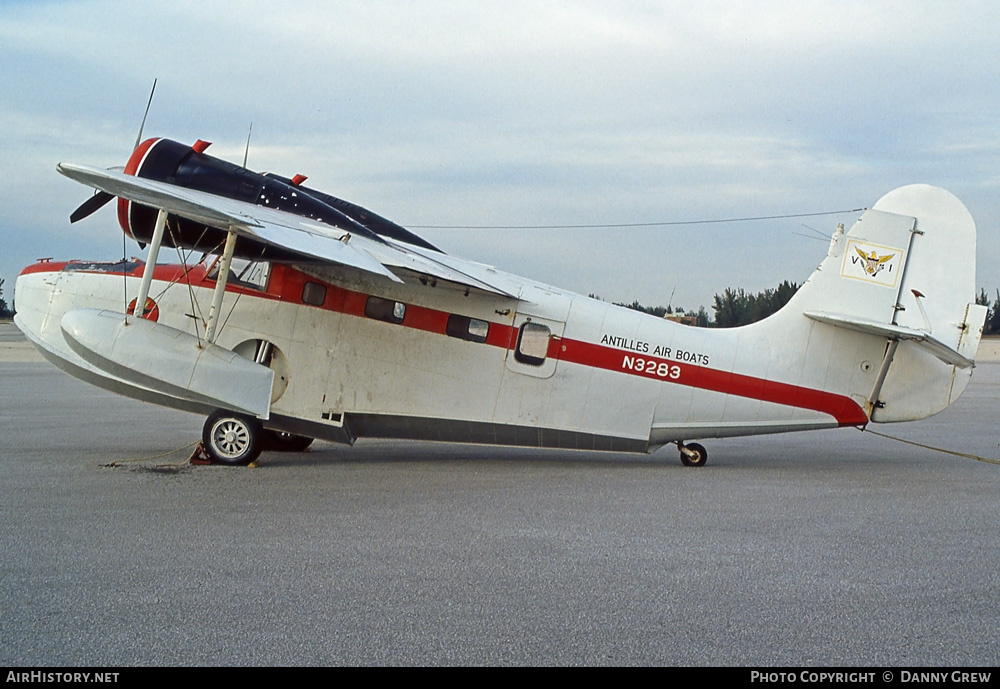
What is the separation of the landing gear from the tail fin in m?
2.38

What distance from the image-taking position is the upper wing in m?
9.00

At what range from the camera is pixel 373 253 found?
34.4 ft

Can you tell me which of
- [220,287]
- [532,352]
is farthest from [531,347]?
[220,287]

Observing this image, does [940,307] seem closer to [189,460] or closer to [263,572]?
[263,572]

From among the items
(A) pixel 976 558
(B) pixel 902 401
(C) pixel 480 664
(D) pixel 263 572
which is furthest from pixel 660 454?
(C) pixel 480 664

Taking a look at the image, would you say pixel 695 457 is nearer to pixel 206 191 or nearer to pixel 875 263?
pixel 875 263

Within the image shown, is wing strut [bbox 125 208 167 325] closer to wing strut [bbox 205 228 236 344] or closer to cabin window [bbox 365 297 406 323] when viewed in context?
wing strut [bbox 205 228 236 344]

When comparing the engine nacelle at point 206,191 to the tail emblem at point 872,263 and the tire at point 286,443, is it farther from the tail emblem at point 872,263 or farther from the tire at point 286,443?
the tail emblem at point 872,263

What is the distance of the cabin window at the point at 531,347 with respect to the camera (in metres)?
11.3

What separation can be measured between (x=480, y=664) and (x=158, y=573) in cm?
278

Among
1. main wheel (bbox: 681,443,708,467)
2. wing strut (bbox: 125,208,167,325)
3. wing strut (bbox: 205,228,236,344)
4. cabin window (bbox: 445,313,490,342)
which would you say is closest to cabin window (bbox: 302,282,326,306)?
wing strut (bbox: 205,228,236,344)

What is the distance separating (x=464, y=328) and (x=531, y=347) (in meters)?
0.97

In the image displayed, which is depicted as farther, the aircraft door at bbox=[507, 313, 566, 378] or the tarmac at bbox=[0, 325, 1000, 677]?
the aircraft door at bbox=[507, 313, 566, 378]

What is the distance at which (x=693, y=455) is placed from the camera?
11828 millimetres
